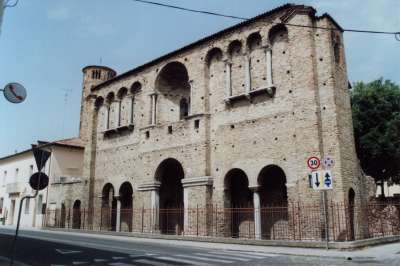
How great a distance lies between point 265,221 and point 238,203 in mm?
2183

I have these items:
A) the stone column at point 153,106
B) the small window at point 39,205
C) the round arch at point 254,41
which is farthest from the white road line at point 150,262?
the small window at point 39,205

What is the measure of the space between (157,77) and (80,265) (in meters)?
15.8

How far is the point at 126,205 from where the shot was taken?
26.3 m

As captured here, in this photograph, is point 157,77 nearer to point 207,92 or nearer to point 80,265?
point 207,92

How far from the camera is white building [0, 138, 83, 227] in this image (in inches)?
1278

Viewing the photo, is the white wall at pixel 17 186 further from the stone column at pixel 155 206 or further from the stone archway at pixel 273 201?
the stone archway at pixel 273 201

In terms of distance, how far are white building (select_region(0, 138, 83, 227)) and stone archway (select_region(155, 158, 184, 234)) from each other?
35.9ft

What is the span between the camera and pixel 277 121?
17.1m

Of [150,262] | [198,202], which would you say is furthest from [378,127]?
[150,262]

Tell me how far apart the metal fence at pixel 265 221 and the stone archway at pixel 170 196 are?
6 centimetres

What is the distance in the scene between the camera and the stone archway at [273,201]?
55.8 ft

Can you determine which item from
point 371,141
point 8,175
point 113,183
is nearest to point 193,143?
point 113,183

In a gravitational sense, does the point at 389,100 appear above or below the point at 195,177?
above

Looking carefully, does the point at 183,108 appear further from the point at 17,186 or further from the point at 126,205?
the point at 17,186
